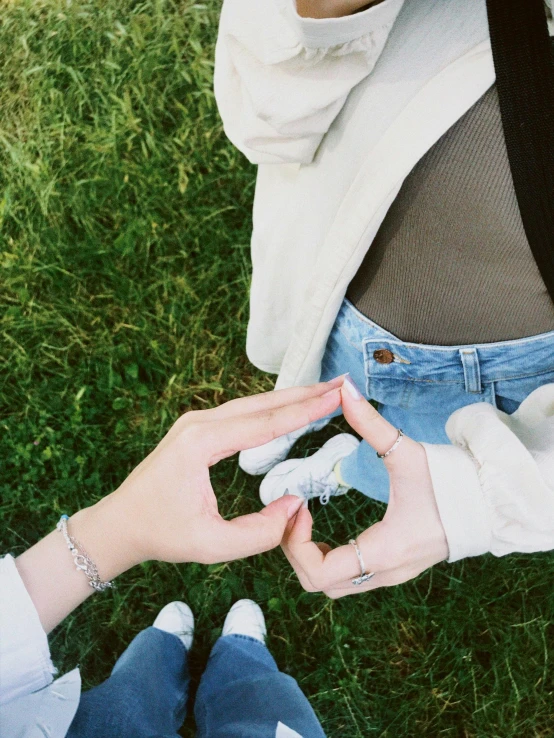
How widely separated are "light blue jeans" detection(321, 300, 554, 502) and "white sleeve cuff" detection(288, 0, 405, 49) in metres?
0.63

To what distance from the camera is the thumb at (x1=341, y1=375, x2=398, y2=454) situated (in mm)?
1101

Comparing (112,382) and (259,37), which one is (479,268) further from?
A: (112,382)

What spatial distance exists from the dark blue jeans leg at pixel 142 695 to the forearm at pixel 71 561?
2.08 feet

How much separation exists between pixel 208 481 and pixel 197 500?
0.14ft

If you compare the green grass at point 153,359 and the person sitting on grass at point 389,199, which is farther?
the green grass at point 153,359

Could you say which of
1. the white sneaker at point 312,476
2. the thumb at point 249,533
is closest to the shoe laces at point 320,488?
the white sneaker at point 312,476

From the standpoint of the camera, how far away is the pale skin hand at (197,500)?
1.15 m

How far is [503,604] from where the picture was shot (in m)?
2.48

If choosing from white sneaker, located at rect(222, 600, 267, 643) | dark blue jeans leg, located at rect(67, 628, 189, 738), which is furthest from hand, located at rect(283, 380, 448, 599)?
white sneaker, located at rect(222, 600, 267, 643)

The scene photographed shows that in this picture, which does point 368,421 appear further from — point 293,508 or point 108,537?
point 108,537

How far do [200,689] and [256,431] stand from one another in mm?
1694

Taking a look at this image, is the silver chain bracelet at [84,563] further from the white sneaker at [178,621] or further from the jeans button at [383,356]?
the white sneaker at [178,621]

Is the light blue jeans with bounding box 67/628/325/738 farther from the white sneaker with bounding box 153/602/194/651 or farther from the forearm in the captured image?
the forearm

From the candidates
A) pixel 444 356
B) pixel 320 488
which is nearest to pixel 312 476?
pixel 320 488
